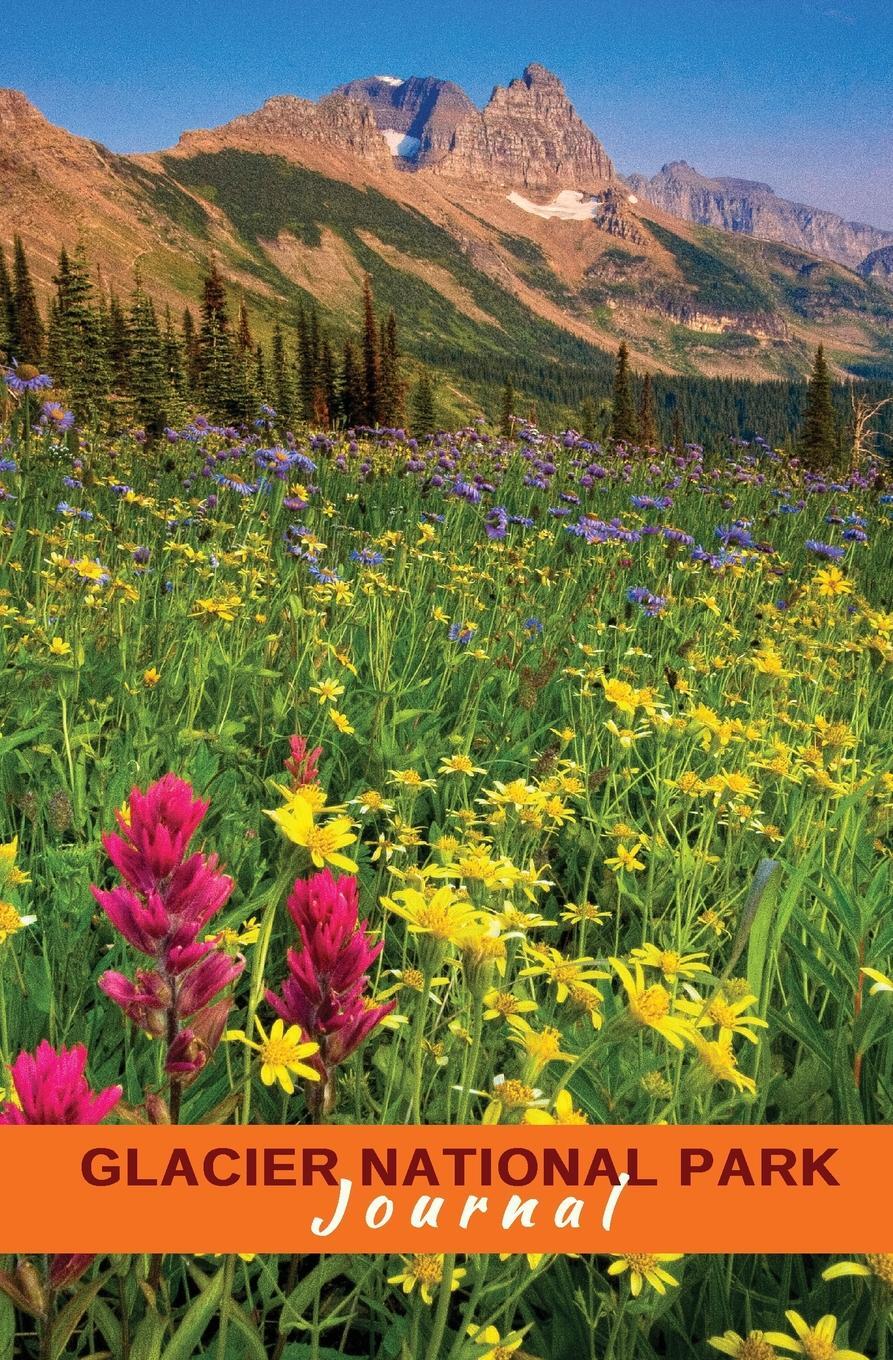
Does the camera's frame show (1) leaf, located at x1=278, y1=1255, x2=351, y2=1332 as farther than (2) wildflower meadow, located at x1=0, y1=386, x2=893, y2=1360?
Yes

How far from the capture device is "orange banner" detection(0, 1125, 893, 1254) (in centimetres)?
125

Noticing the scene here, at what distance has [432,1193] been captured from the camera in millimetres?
1348

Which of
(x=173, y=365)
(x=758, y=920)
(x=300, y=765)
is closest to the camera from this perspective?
(x=300, y=765)

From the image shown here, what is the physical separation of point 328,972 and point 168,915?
25cm

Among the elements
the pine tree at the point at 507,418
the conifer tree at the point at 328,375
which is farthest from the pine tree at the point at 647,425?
the conifer tree at the point at 328,375

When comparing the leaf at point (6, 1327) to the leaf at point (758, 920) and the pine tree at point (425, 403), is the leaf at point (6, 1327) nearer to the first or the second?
the leaf at point (758, 920)

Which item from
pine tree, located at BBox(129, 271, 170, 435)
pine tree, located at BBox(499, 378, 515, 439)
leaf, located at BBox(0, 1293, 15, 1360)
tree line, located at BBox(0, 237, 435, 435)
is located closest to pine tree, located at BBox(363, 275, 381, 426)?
tree line, located at BBox(0, 237, 435, 435)

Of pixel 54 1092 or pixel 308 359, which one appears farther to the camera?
pixel 308 359

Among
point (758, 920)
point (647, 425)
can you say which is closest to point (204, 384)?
point (647, 425)

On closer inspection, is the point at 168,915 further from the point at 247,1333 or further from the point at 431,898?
the point at 247,1333

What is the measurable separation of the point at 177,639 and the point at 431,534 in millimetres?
2057

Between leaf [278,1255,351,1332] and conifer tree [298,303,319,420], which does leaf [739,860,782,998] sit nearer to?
leaf [278,1255,351,1332]

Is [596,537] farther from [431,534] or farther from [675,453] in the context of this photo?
[675,453]

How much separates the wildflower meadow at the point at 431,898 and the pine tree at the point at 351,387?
23161mm
